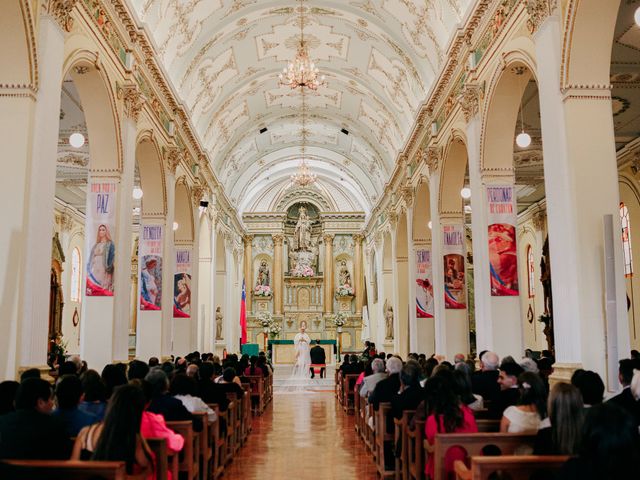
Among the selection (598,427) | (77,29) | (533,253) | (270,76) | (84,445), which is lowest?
(84,445)

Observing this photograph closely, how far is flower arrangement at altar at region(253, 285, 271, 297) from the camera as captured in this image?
108 feet

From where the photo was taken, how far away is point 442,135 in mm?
14984

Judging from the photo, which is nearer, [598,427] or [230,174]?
[598,427]

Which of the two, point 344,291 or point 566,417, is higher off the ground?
point 344,291

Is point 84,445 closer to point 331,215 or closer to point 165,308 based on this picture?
point 165,308

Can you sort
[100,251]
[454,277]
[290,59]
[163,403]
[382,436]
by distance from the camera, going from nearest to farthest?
1. [163,403]
2. [382,436]
3. [100,251]
4. [454,277]
5. [290,59]

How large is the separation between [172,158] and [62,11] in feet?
24.3

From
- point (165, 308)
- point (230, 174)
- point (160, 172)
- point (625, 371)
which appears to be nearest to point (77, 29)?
point (160, 172)

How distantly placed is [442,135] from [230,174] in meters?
13.5

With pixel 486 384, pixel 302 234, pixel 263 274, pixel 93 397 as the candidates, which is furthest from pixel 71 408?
pixel 302 234

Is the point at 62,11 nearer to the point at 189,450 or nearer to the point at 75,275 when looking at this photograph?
the point at 189,450

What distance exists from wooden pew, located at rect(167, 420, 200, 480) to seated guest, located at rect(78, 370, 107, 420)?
0.78 meters

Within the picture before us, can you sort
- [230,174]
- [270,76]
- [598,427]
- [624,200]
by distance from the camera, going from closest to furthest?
1. [598,427]
2. [624,200]
3. [270,76]
4. [230,174]

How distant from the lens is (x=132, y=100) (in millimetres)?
11914
